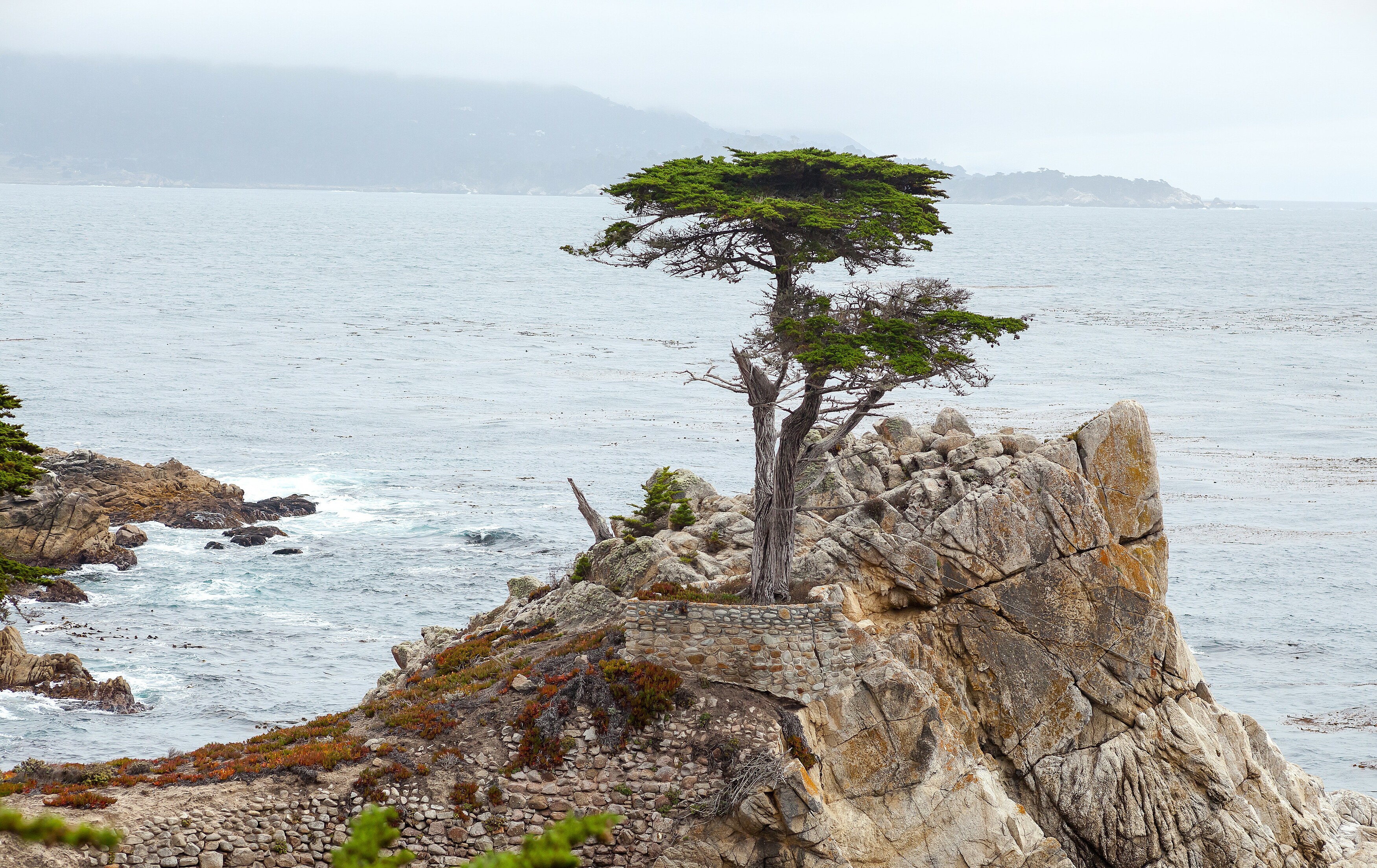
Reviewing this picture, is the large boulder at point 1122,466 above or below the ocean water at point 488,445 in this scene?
above

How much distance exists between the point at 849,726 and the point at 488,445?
4551 centimetres

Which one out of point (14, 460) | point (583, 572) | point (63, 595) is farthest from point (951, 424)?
point (63, 595)

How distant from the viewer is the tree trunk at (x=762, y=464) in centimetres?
2144

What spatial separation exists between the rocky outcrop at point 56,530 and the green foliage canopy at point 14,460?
2330cm

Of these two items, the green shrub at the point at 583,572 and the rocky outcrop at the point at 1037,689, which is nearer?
the rocky outcrop at the point at 1037,689

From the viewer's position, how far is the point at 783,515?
21547 millimetres

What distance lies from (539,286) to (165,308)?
43914mm

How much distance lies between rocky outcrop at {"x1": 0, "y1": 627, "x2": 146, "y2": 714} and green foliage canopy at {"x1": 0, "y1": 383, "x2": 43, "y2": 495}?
48.9ft

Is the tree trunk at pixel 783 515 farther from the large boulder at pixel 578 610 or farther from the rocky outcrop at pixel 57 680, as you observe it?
the rocky outcrop at pixel 57 680

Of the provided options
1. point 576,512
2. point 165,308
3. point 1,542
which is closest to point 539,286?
point 165,308

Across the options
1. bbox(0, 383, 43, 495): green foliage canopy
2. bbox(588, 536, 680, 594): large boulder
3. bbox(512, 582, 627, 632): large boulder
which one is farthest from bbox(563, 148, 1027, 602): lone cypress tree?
bbox(0, 383, 43, 495): green foliage canopy

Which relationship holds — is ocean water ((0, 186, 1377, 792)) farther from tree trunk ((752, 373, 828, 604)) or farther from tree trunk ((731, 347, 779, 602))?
tree trunk ((752, 373, 828, 604))

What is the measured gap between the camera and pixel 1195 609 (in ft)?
136

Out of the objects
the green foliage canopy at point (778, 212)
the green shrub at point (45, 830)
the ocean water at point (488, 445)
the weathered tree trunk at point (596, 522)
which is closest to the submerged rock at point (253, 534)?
Answer: the ocean water at point (488, 445)
